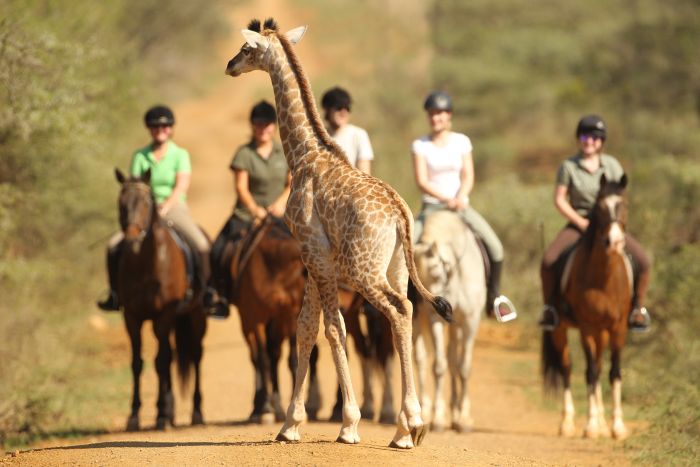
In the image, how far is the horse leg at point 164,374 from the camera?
12258 mm

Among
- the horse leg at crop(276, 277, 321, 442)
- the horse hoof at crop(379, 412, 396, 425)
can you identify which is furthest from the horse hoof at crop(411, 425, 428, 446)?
the horse hoof at crop(379, 412, 396, 425)

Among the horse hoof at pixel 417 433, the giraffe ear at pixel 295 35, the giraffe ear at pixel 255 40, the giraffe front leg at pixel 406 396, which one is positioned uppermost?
the giraffe ear at pixel 295 35

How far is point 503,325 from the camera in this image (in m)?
22.0

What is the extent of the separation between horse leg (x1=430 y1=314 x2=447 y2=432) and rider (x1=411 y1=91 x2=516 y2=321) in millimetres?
628

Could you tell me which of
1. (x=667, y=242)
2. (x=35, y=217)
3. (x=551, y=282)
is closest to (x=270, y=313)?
(x=551, y=282)

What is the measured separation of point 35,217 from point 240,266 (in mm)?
5364

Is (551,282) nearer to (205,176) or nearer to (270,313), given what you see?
(270,313)

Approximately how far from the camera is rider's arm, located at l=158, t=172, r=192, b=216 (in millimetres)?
12742

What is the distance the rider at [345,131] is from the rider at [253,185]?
23.8 inches

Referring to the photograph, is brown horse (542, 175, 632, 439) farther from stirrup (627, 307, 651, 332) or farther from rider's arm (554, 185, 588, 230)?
rider's arm (554, 185, 588, 230)

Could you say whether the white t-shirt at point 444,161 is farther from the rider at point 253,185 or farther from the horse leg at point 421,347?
the rider at point 253,185

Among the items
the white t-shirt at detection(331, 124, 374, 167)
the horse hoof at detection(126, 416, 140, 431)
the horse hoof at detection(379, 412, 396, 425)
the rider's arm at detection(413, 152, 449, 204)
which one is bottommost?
the horse hoof at detection(126, 416, 140, 431)

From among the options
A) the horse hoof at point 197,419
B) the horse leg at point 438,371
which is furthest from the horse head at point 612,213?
the horse hoof at point 197,419

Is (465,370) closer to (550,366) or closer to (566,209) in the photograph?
(550,366)
